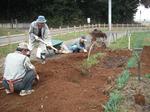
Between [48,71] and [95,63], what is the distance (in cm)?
321

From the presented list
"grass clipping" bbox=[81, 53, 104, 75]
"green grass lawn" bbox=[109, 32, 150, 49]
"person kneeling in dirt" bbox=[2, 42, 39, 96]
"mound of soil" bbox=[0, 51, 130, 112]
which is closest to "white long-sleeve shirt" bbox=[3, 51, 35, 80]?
"person kneeling in dirt" bbox=[2, 42, 39, 96]

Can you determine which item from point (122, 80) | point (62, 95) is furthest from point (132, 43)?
point (62, 95)

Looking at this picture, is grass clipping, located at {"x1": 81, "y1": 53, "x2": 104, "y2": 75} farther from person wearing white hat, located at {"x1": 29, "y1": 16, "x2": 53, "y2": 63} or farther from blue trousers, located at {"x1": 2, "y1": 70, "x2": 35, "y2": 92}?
blue trousers, located at {"x1": 2, "y1": 70, "x2": 35, "y2": 92}

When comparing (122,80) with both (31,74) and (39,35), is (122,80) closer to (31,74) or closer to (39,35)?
(31,74)

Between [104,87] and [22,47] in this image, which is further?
[104,87]

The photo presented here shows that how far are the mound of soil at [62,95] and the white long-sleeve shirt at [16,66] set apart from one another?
48 centimetres

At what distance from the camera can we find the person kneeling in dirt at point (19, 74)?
8.50m

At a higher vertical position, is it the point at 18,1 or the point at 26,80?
the point at 18,1

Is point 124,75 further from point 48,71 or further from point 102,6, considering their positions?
point 102,6

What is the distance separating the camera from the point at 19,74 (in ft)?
27.9

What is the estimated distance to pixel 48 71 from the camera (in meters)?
10.8

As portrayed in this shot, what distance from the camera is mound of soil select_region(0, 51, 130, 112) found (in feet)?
24.6

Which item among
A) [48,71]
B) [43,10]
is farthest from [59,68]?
[43,10]

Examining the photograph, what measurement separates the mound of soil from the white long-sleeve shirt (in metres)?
0.48
